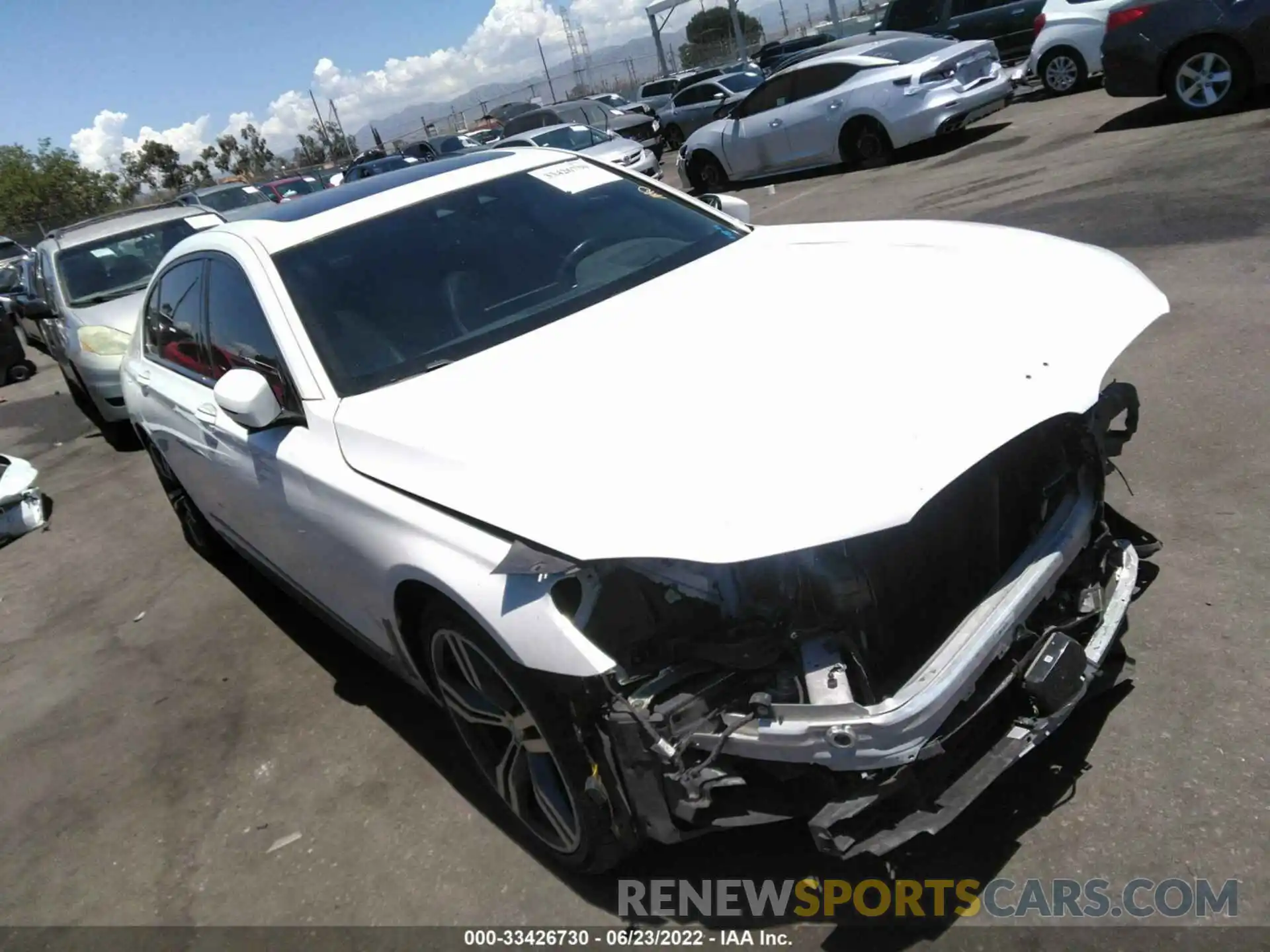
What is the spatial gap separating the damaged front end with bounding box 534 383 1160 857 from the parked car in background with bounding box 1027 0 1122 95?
523 inches

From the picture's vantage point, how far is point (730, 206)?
14.8 feet

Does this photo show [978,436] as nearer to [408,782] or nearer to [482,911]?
[482,911]

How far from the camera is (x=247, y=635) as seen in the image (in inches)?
191

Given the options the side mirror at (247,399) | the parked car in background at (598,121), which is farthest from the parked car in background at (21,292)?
the parked car in background at (598,121)

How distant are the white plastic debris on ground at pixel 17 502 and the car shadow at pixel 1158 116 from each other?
10.6m

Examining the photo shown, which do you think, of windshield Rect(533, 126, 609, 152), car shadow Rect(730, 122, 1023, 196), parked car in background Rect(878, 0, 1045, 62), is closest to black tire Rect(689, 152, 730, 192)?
car shadow Rect(730, 122, 1023, 196)

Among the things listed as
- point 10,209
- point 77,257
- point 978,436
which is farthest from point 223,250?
point 10,209

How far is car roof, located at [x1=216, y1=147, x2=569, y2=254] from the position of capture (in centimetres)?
382

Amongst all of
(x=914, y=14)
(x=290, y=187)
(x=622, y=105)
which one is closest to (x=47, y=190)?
(x=290, y=187)

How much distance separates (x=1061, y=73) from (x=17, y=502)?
45.5ft

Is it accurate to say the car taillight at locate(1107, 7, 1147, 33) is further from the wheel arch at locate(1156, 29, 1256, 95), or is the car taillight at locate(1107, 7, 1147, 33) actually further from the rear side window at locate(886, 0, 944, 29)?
Result: the rear side window at locate(886, 0, 944, 29)

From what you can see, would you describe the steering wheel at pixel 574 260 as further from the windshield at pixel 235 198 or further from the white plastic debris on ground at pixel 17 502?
the windshield at pixel 235 198

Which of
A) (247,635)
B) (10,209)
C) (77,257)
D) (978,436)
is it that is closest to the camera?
(978,436)

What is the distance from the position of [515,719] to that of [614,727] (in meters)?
0.51
